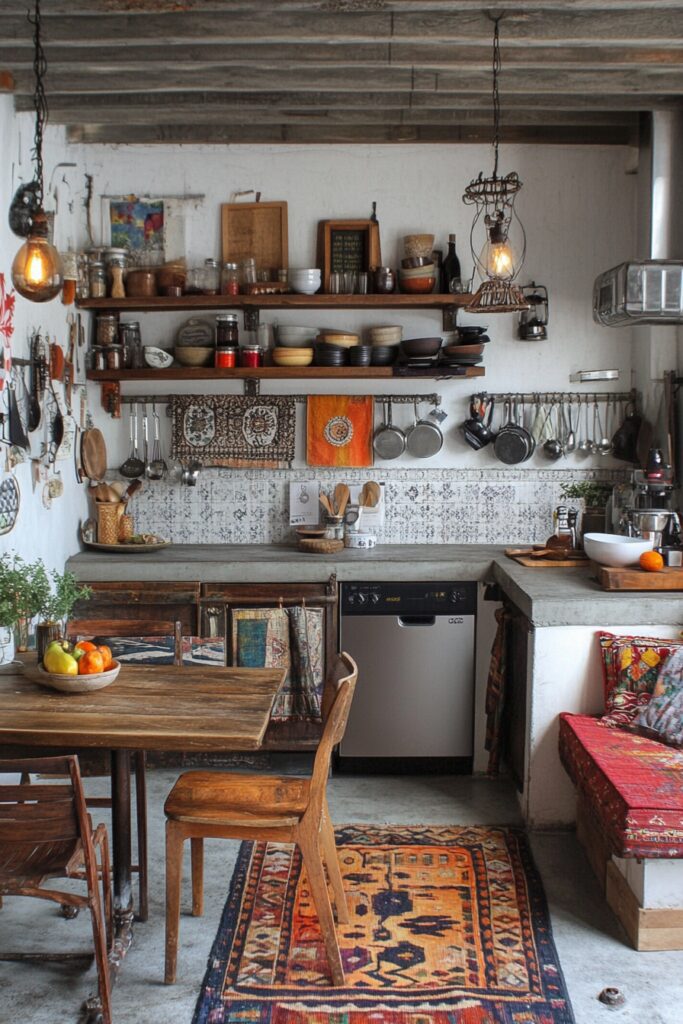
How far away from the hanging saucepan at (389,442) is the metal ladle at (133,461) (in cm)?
128

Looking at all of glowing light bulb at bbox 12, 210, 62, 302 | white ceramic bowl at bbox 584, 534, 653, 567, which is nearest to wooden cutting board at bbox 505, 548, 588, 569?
white ceramic bowl at bbox 584, 534, 653, 567

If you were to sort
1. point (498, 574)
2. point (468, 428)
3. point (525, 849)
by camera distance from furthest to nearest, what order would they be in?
1. point (468, 428)
2. point (498, 574)
3. point (525, 849)

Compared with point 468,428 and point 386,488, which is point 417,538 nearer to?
point 386,488

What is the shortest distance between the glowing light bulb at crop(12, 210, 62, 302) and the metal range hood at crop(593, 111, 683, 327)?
254 cm

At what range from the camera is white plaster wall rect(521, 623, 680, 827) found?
3.94m

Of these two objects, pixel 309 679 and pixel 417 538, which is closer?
pixel 309 679

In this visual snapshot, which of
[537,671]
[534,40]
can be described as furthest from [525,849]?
[534,40]

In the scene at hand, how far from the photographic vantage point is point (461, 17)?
3576 mm

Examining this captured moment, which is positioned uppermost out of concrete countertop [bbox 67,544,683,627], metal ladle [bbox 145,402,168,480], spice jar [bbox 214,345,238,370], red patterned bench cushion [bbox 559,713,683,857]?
spice jar [bbox 214,345,238,370]

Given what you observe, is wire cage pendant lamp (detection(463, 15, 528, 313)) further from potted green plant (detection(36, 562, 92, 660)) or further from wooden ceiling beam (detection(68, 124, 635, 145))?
potted green plant (detection(36, 562, 92, 660))

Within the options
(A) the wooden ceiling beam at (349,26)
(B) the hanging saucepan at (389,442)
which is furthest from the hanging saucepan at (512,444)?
(A) the wooden ceiling beam at (349,26)

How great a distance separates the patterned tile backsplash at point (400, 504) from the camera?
17.4 ft

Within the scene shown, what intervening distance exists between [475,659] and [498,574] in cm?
42

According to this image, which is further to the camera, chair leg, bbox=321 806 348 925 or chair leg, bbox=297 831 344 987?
chair leg, bbox=321 806 348 925
